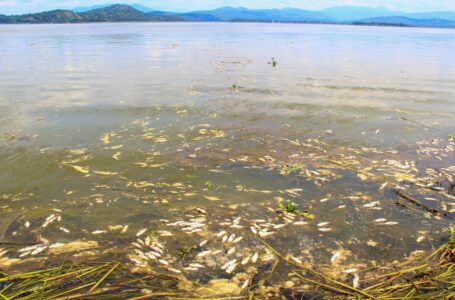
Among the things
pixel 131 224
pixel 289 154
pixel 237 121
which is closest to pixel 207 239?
pixel 131 224

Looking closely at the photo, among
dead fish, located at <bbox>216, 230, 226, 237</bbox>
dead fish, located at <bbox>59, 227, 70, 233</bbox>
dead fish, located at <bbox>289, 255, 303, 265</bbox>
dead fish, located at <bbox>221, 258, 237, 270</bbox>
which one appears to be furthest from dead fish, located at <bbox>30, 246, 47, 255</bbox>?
dead fish, located at <bbox>289, 255, 303, 265</bbox>

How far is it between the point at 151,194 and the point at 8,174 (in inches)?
171

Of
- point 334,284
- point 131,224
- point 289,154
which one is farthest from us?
point 289,154

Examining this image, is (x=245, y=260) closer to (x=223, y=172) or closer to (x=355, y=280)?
(x=355, y=280)

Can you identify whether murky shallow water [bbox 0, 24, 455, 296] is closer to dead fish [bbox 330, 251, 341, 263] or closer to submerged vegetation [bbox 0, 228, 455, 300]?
dead fish [bbox 330, 251, 341, 263]

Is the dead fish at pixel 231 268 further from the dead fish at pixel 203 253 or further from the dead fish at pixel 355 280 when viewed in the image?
the dead fish at pixel 355 280

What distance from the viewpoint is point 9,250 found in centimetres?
694

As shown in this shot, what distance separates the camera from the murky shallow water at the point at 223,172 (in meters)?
7.39

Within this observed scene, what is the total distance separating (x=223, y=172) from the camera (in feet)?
34.8

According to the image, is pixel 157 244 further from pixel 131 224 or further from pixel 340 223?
pixel 340 223

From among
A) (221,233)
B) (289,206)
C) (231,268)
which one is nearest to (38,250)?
(221,233)

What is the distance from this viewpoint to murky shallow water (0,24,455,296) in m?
7.39

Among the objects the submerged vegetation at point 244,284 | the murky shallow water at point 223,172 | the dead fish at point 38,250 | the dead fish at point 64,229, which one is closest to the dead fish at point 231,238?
the murky shallow water at point 223,172

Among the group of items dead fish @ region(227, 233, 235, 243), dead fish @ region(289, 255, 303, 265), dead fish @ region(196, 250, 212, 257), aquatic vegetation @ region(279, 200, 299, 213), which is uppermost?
aquatic vegetation @ region(279, 200, 299, 213)
